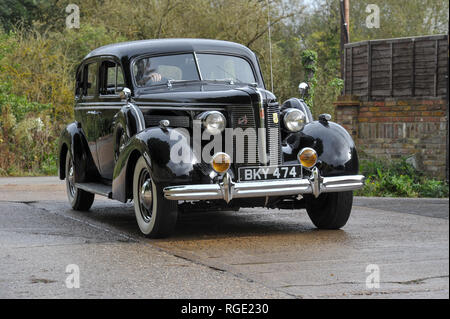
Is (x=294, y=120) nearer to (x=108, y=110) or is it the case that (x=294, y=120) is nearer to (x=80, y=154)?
(x=108, y=110)

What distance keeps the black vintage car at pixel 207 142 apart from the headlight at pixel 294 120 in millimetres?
10

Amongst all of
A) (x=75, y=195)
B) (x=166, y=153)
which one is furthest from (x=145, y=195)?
(x=75, y=195)

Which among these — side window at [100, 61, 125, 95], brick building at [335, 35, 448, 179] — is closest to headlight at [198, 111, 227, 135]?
side window at [100, 61, 125, 95]

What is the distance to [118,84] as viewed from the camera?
953 cm

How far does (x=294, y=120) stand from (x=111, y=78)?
101 inches

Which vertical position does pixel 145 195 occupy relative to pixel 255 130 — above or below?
below

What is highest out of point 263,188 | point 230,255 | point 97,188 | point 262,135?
point 262,135

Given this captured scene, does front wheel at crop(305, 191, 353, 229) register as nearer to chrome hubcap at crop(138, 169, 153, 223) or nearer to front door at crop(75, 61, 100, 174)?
chrome hubcap at crop(138, 169, 153, 223)

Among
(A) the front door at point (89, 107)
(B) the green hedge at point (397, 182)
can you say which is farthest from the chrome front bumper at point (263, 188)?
(B) the green hedge at point (397, 182)

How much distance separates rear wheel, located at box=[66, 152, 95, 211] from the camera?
424 inches

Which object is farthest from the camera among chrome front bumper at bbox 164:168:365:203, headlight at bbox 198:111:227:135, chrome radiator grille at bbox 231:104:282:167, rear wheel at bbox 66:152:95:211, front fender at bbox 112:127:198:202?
rear wheel at bbox 66:152:95:211

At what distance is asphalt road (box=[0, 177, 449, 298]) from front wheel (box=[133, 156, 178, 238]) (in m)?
0.16

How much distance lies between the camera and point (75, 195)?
35.6 feet
